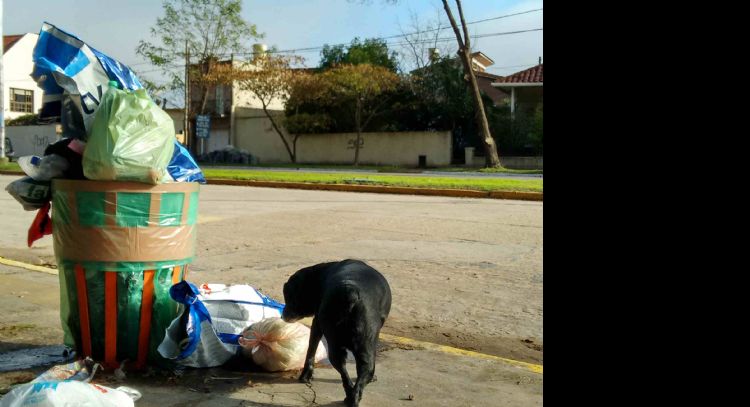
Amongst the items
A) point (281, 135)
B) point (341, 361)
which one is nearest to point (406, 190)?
point (341, 361)

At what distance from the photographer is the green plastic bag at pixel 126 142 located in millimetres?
3500

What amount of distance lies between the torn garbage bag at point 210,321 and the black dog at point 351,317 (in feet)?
1.79

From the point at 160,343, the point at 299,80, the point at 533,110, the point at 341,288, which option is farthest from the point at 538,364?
the point at 299,80

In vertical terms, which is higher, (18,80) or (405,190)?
(18,80)

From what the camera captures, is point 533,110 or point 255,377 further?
point 533,110

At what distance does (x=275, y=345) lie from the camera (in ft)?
12.5

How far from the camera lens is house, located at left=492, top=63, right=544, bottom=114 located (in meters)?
36.1

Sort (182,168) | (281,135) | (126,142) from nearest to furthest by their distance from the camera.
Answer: (126,142)
(182,168)
(281,135)

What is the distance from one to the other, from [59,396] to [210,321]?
1066mm

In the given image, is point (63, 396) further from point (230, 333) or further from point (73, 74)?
point (73, 74)

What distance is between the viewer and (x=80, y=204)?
11.6 ft
